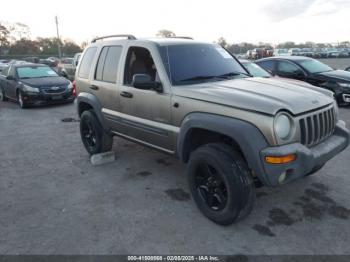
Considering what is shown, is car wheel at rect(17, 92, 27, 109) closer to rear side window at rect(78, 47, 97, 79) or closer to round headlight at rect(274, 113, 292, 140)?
rear side window at rect(78, 47, 97, 79)

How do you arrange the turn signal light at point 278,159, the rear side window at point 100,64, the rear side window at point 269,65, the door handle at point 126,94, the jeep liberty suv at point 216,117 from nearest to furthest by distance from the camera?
the turn signal light at point 278,159 < the jeep liberty suv at point 216,117 < the door handle at point 126,94 < the rear side window at point 100,64 < the rear side window at point 269,65

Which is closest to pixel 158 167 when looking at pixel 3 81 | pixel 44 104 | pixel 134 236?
pixel 134 236

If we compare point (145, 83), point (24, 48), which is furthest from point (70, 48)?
point (145, 83)

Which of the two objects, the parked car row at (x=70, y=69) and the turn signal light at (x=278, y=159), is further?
the parked car row at (x=70, y=69)

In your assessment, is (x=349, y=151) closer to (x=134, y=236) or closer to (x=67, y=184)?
(x=134, y=236)

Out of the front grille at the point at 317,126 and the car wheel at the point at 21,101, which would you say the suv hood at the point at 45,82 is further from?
the front grille at the point at 317,126

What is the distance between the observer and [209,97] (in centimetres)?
338

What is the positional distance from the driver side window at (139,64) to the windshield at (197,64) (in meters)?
0.28

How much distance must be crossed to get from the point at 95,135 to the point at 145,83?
81.5 inches

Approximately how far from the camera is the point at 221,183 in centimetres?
338

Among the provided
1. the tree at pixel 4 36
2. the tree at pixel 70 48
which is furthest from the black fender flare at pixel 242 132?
the tree at pixel 4 36

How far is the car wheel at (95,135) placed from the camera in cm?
537

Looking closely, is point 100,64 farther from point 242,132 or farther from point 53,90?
point 53,90

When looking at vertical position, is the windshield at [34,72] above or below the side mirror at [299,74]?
above
